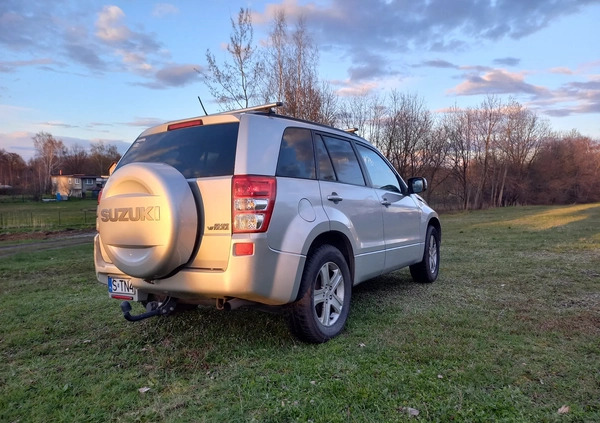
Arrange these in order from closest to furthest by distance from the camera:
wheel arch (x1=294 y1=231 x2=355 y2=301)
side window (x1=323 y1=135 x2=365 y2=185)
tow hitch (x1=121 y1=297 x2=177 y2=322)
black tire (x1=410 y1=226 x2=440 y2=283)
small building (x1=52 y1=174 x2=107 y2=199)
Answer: tow hitch (x1=121 y1=297 x2=177 y2=322), wheel arch (x1=294 y1=231 x2=355 y2=301), side window (x1=323 y1=135 x2=365 y2=185), black tire (x1=410 y1=226 x2=440 y2=283), small building (x1=52 y1=174 x2=107 y2=199)

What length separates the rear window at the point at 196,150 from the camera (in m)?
3.13

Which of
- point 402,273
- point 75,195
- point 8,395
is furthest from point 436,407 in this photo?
point 75,195

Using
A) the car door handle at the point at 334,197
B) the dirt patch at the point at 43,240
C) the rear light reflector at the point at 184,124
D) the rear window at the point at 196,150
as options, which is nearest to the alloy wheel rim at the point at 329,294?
the car door handle at the point at 334,197

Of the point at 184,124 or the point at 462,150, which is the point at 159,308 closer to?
the point at 184,124

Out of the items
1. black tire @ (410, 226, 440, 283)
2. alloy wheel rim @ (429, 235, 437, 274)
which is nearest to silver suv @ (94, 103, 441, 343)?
black tire @ (410, 226, 440, 283)

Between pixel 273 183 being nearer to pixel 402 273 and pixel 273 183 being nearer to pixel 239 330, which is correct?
pixel 239 330

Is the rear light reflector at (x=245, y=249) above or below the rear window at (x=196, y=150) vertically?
below

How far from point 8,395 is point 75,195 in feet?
256

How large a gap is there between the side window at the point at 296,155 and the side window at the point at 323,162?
102 millimetres

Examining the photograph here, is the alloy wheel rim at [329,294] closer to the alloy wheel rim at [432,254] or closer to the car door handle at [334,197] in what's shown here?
the car door handle at [334,197]

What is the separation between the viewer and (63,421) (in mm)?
2352

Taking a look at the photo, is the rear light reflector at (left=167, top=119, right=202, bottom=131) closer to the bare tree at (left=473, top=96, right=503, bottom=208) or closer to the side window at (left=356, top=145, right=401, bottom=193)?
the side window at (left=356, top=145, right=401, bottom=193)

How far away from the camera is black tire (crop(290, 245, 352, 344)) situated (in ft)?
10.7

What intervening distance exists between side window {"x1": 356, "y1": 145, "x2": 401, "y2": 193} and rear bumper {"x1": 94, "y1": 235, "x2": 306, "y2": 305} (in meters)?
1.95
